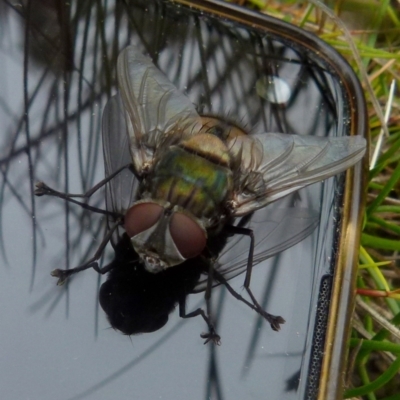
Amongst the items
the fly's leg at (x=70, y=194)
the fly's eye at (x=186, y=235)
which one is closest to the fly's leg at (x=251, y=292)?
the fly's eye at (x=186, y=235)

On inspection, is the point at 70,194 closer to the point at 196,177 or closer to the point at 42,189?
the point at 42,189

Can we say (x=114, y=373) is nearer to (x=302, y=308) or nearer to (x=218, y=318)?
(x=218, y=318)

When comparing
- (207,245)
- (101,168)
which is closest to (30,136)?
(101,168)

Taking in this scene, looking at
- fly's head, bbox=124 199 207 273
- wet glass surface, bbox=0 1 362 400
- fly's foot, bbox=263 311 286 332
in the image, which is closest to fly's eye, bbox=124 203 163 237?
fly's head, bbox=124 199 207 273

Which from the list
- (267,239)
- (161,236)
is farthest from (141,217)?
(267,239)

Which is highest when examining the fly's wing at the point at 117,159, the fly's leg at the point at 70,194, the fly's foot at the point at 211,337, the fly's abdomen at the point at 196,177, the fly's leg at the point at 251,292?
the fly's abdomen at the point at 196,177

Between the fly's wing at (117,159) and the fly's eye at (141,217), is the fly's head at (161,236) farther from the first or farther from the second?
the fly's wing at (117,159)

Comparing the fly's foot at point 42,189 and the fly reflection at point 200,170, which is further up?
the fly reflection at point 200,170
